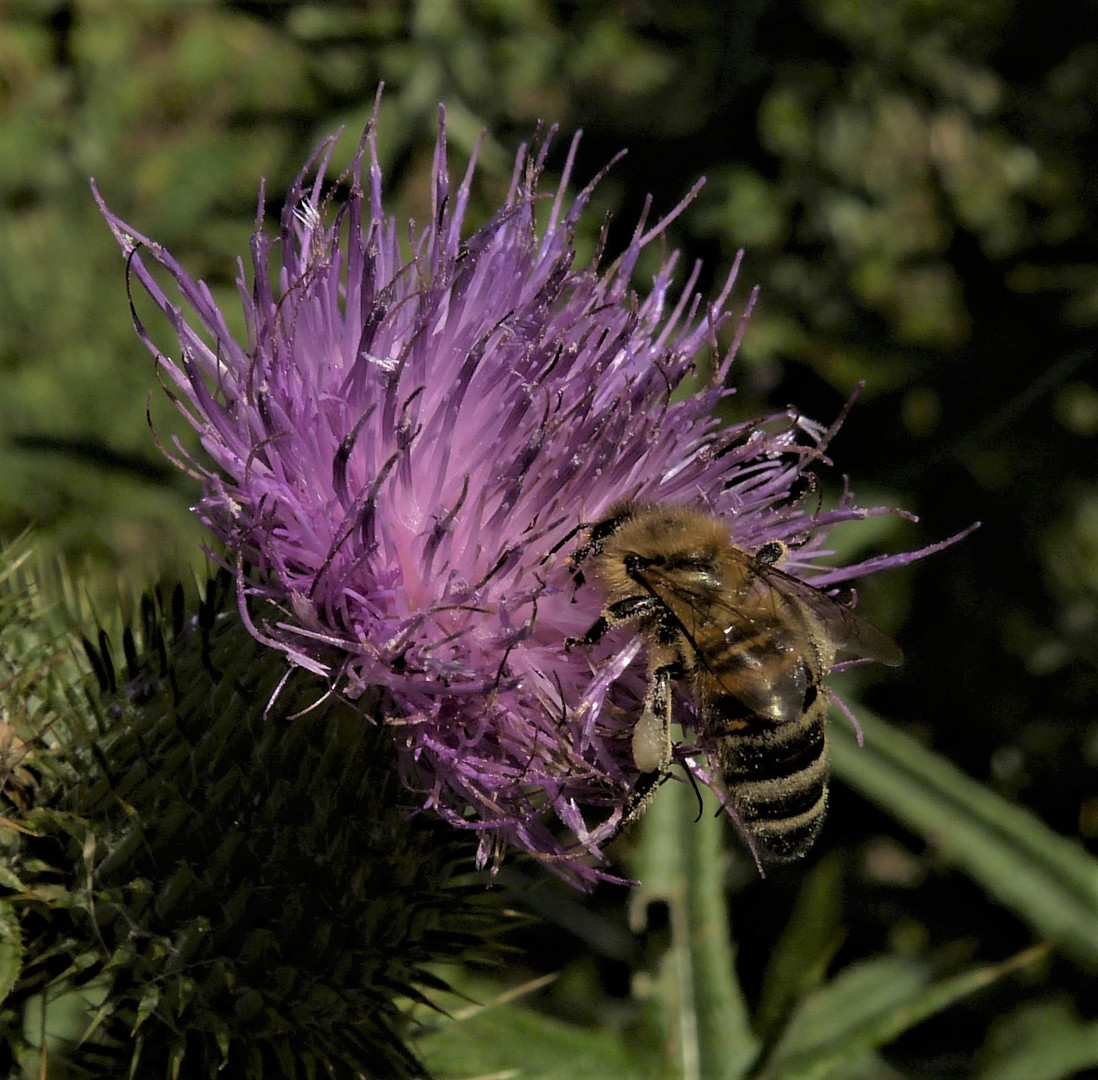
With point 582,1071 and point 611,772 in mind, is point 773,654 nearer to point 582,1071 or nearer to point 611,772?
point 611,772

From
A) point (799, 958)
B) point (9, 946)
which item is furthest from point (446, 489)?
point (799, 958)

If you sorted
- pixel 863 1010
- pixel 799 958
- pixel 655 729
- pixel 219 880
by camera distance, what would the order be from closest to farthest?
pixel 655 729, pixel 219 880, pixel 799 958, pixel 863 1010

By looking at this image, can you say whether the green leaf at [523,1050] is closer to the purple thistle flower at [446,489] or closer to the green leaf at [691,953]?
the green leaf at [691,953]

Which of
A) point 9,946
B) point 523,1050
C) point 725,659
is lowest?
point 523,1050

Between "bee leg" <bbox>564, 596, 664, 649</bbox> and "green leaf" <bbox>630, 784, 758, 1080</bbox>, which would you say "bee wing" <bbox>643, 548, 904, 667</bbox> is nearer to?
"bee leg" <bbox>564, 596, 664, 649</bbox>

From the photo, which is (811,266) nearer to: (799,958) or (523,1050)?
(799,958)

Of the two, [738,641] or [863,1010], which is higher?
[738,641]

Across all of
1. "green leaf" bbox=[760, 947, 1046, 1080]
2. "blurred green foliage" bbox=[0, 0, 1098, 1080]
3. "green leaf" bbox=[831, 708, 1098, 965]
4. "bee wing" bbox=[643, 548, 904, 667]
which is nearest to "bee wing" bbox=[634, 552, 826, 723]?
"bee wing" bbox=[643, 548, 904, 667]

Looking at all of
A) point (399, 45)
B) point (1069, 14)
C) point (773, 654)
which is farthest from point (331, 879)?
point (1069, 14)
